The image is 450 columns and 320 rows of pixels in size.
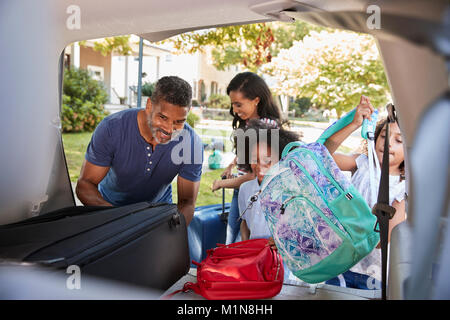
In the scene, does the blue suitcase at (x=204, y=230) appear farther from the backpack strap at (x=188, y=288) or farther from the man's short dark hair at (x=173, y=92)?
the backpack strap at (x=188, y=288)

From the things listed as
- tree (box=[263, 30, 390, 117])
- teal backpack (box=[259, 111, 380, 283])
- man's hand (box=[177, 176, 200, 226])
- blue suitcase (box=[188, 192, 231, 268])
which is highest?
tree (box=[263, 30, 390, 117])

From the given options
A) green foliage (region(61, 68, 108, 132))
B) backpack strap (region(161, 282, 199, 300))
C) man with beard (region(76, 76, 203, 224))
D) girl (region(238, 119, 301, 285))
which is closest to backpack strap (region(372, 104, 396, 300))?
backpack strap (region(161, 282, 199, 300))

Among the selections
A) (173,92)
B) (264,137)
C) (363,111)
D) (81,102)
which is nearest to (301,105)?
(81,102)

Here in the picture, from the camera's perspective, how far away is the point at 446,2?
0.77 meters

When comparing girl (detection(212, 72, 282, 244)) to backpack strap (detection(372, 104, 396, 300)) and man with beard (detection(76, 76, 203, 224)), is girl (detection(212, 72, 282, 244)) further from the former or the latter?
backpack strap (detection(372, 104, 396, 300))

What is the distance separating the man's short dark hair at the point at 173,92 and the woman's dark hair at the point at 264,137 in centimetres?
44

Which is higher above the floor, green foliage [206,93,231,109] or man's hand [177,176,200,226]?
green foliage [206,93,231,109]

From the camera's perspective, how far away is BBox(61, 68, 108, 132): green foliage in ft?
35.8

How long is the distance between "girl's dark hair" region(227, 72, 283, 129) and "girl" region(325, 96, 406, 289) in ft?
2.97

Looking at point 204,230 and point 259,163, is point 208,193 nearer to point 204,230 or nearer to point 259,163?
point 204,230

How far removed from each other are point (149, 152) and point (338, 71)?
6712 millimetres

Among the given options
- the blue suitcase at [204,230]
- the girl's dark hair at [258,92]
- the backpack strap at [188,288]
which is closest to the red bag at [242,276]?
the backpack strap at [188,288]

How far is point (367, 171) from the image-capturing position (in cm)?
204
